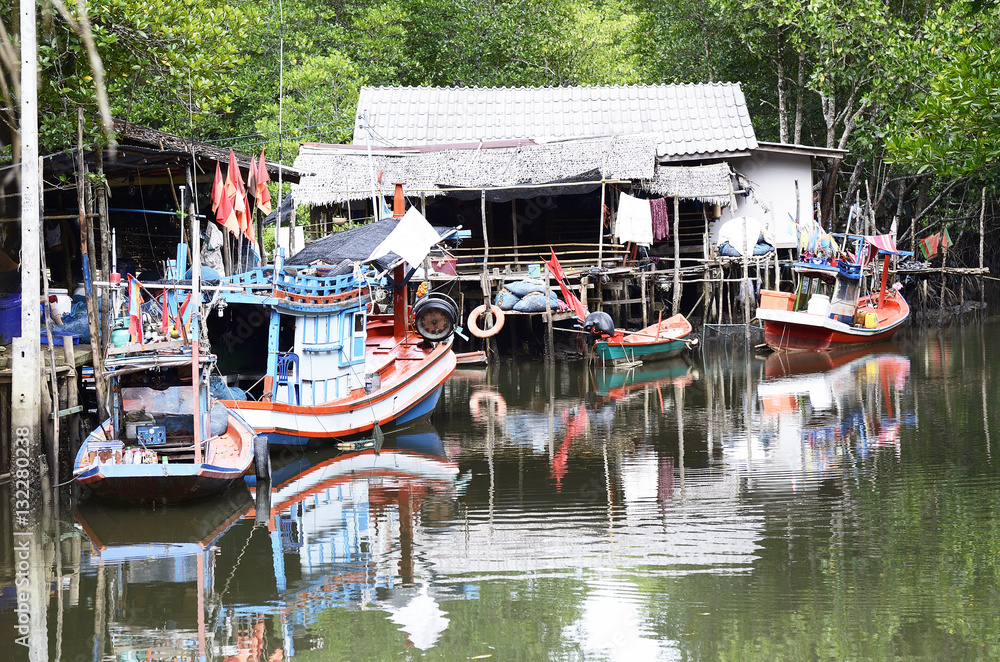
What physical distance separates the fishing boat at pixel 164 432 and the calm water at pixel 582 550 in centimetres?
36

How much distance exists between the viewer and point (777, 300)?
21.5 metres

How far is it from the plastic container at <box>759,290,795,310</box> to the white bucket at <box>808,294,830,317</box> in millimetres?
451

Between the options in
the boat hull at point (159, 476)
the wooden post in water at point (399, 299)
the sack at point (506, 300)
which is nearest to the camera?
the boat hull at point (159, 476)

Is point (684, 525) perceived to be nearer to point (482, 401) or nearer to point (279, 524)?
point (279, 524)

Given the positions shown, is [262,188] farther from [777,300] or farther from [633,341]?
[777,300]

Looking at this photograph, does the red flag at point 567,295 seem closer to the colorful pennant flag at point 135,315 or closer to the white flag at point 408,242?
the white flag at point 408,242

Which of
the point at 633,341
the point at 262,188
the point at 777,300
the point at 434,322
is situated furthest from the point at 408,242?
the point at 777,300

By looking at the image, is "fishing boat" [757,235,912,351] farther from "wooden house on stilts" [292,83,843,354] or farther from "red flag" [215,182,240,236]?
"red flag" [215,182,240,236]

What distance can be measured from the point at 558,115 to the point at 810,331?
346 inches

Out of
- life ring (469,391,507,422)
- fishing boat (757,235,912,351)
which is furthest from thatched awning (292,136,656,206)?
life ring (469,391,507,422)

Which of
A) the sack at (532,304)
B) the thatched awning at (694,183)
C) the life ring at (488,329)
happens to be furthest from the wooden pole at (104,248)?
the thatched awning at (694,183)

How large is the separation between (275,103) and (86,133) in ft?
47.5

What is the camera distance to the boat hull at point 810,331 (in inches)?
837

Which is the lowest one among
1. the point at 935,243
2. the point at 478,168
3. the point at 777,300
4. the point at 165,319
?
the point at 777,300
